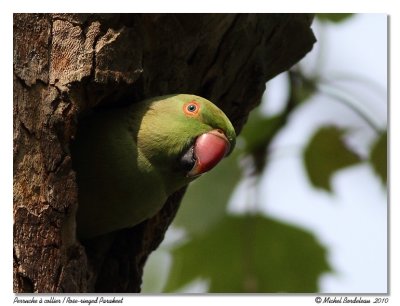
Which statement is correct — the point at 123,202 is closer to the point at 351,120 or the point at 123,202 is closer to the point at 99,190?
the point at 99,190

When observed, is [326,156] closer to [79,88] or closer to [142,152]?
[142,152]

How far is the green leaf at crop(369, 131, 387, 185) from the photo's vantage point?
12.3 feet

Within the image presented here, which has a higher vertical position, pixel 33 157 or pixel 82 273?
pixel 33 157

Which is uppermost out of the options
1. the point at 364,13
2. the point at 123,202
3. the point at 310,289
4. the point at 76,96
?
the point at 364,13

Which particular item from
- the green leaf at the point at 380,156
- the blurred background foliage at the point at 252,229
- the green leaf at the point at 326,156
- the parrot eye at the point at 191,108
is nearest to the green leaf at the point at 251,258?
the blurred background foliage at the point at 252,229

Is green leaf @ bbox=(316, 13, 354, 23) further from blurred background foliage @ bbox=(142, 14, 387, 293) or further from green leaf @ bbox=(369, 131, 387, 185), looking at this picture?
green leaf @ bbox=(369, 131, 387, 185)

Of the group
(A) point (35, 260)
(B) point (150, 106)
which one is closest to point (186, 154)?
(B) point (150, 106)

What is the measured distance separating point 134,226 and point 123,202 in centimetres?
36

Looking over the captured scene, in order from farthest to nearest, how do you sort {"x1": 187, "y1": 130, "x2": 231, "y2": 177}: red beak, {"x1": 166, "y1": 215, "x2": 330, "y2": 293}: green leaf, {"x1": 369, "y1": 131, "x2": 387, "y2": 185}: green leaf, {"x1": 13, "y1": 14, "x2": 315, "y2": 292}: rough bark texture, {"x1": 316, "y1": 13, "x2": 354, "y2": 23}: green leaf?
{"x1": 166, "y1": 215, "x2": 330, "y2": 293}: green leaf → {"x1": 369, "y1": 131, "x2": 387, "y2": 185}: green leaf → {"x1": 316, "y1": 13, "x2": 354, "y2": 23}: green leaf → {"x1": 187, "y1": 130, "x2": 231, "y2": 177}: red beak → {"x1": 13, "y1": 14, "x2": 315, "y2": 292}: rough bark texture

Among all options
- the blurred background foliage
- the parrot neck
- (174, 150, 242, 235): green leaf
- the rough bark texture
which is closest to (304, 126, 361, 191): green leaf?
the blurred background foliage

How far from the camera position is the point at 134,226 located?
365 cm

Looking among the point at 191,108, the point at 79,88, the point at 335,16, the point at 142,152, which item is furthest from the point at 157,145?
the point at 335,16

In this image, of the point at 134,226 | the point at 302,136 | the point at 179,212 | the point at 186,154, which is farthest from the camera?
the point at 302,136

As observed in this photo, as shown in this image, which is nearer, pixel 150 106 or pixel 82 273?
pixel 82 273
